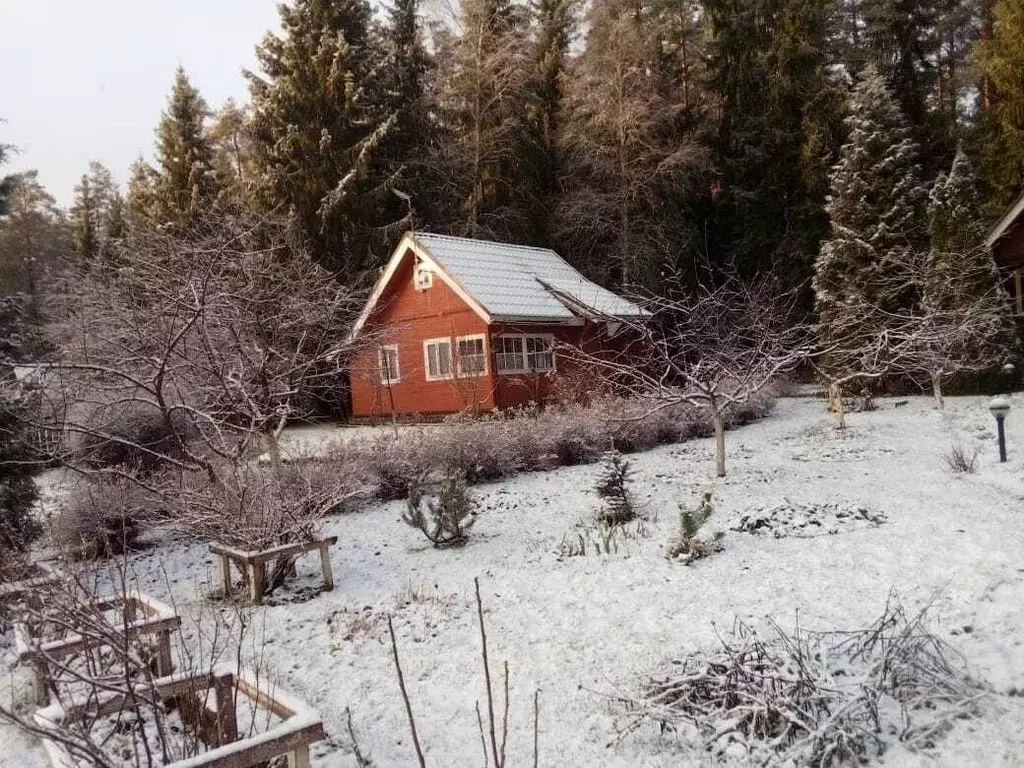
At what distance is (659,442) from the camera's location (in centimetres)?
1433

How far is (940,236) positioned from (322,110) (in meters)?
19.8

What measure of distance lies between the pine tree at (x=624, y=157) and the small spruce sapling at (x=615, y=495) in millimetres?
17162

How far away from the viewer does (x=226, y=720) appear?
3.71m

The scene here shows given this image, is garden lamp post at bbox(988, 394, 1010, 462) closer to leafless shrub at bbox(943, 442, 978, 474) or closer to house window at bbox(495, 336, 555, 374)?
leafless shrub at bbox(943, 442, 978, 474)

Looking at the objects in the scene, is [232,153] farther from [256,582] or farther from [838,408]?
[256,582]

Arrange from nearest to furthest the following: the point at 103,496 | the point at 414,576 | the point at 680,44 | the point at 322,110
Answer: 1. the point at 414,576
2. the point at 103,496
3. the point at 322,110
4. the point at 680,44

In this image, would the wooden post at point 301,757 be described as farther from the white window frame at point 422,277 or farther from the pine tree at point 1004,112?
the pine tree at point 1004,112

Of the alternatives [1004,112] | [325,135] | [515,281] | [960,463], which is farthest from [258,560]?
[1004,112]

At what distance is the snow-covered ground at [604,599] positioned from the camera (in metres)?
4.11

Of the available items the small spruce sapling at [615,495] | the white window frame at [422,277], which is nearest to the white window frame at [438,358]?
the white window frame at [422,277]

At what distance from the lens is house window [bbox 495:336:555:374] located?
60.7ft

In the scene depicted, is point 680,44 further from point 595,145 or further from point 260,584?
point 260,584

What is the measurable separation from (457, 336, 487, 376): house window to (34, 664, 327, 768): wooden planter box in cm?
1435

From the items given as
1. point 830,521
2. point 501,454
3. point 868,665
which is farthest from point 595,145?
point 868,665
